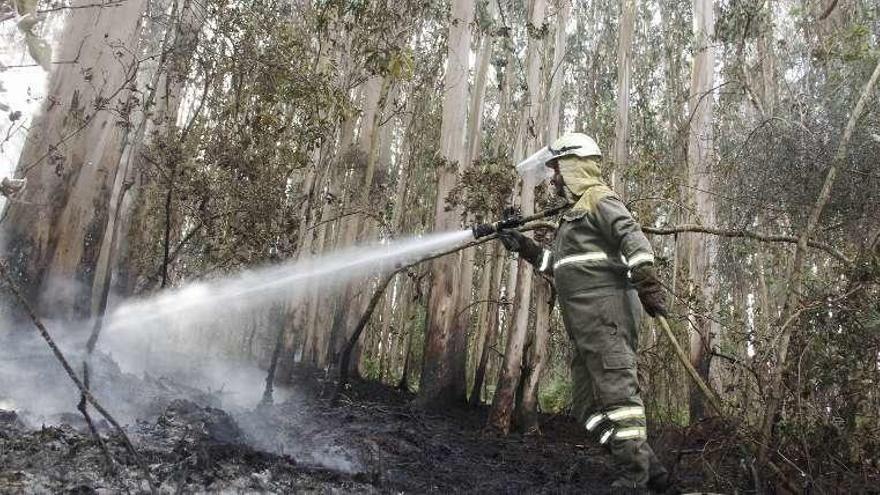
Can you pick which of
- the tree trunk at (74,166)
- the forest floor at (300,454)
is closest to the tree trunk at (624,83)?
the forest floor at (300,454)

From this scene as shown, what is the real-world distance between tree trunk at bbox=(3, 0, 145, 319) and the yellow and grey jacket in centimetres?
363

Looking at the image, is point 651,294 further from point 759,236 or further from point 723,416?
point 759,236

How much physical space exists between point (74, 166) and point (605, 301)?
424 centimetres

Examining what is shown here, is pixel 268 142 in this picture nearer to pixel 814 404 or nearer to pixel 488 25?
pixel 488 25

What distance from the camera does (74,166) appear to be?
5.36 m

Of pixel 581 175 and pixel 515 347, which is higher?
pixel 581 175

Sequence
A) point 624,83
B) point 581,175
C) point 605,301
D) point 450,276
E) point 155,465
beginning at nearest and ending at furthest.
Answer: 1. point 155,465
2. point 605,301
3. point 581,175
4. point 450,276
5. point 624,83

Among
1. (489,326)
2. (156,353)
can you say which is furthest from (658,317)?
(156,353)

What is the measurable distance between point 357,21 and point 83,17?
2.75m

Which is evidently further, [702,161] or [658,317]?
[702,161]

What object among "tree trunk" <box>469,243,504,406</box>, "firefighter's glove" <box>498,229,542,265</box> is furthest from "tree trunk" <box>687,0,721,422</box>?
"firefighter's glove" <box>498,229,542,265</box>

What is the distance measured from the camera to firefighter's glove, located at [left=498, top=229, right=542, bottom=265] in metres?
4.70

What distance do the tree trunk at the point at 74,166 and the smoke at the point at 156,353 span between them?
40 cm

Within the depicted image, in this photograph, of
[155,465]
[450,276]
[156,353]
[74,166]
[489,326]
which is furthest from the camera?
[156,353]
